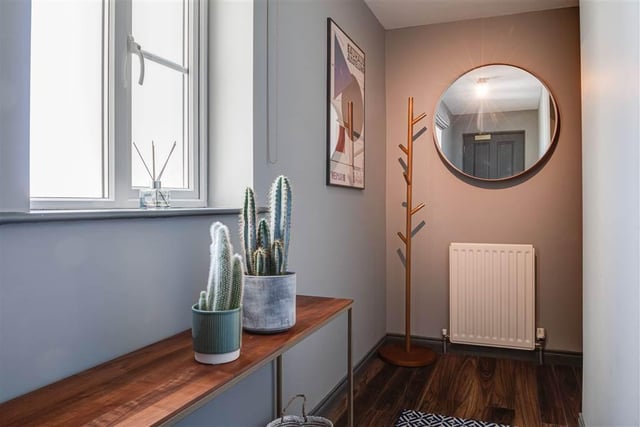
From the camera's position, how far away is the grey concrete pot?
1177 millimetres

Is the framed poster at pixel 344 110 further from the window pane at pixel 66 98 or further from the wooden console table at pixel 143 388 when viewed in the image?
the wooden console table at pixel 143 388

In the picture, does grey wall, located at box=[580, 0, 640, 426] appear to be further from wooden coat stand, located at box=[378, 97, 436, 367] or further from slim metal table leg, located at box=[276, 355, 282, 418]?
wooden coat stand, located at box=[378, 97, 436, 367]

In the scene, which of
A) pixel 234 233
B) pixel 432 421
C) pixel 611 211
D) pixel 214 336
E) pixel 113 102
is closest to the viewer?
pixel 214 336

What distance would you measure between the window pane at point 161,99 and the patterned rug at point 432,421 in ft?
4.98

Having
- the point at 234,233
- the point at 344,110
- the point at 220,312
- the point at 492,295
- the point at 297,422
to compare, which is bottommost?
the point at 297,422

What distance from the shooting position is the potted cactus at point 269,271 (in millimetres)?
1181

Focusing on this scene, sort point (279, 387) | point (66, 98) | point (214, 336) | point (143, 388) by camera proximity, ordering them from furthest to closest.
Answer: point (279, 387)
point (66, 98)
point (214, 336)
point (143, 388)

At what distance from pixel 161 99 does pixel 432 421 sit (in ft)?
6.04

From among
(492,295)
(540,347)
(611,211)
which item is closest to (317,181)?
(611,211)

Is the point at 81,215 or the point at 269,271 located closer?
the point at 81,215

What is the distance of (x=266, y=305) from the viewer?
1179 millimetres

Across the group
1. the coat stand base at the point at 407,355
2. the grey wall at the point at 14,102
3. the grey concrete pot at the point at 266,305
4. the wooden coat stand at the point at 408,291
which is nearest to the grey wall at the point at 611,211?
the grey concrete pot at the point at 266,305

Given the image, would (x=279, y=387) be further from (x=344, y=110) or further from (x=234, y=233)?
(x=344, y=110)

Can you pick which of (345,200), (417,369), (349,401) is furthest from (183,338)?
(417,369)
